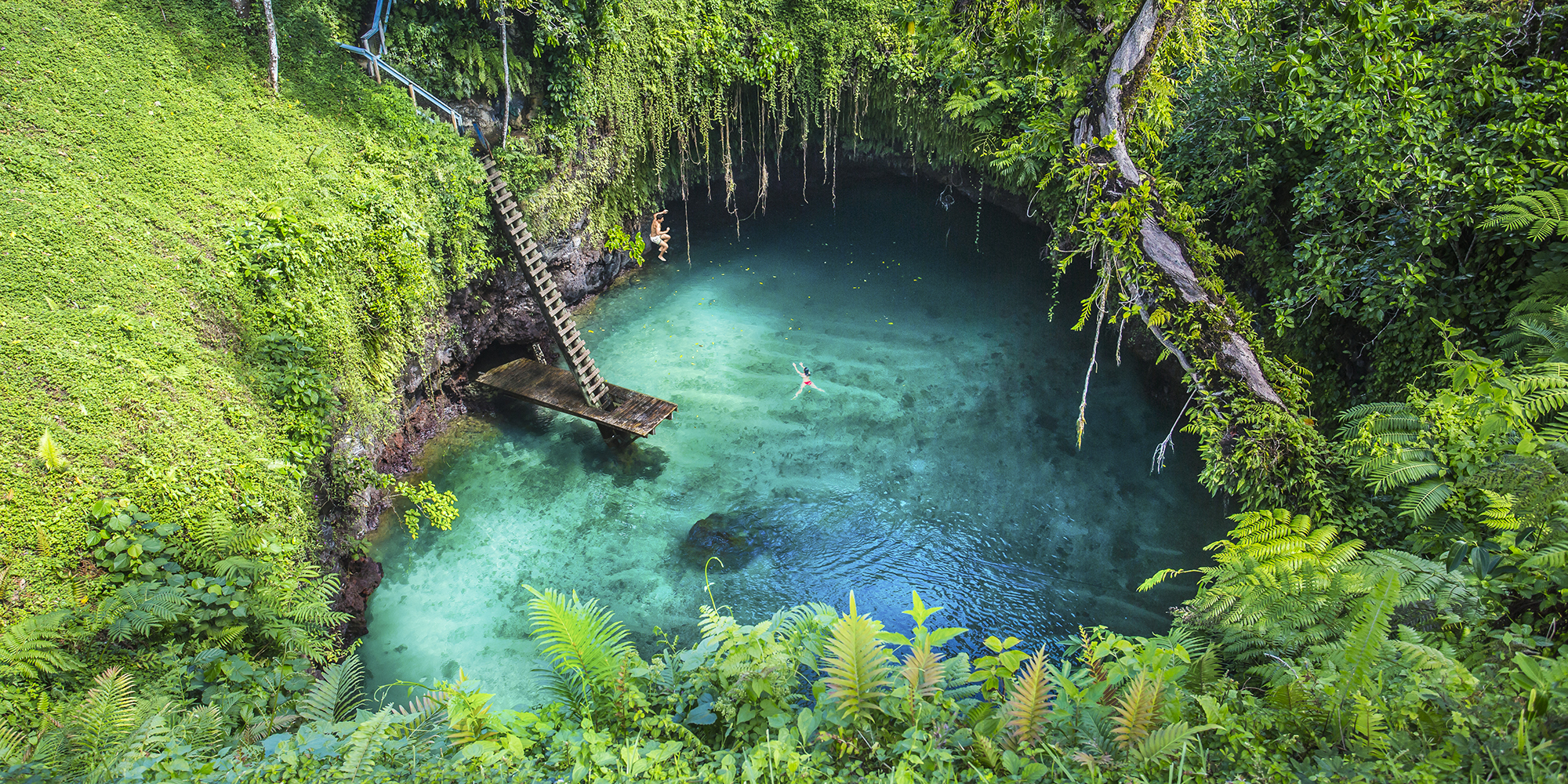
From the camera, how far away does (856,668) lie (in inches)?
112

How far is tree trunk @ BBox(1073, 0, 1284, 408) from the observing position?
19.4ft

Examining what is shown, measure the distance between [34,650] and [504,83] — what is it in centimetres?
747

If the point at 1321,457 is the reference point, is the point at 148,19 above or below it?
above

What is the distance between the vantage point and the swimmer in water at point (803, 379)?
934 cm

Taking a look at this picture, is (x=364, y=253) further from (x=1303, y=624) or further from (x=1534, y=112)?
(x=1534, y=112)

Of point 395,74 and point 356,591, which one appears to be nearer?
point 356,591

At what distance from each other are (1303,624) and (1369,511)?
8.00 feet

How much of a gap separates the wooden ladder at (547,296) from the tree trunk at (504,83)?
1.75 ft

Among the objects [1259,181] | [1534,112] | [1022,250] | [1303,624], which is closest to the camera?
[1303,624]

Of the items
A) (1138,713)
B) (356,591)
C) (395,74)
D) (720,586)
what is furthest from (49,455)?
(1138,713)

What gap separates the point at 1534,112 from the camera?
487 centimetres

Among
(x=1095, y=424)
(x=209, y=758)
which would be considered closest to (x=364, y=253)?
(x=209, y=758)

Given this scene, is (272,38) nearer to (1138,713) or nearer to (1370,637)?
(1138,713)

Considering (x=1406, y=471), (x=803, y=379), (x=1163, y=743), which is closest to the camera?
(x=1163, y=743)
